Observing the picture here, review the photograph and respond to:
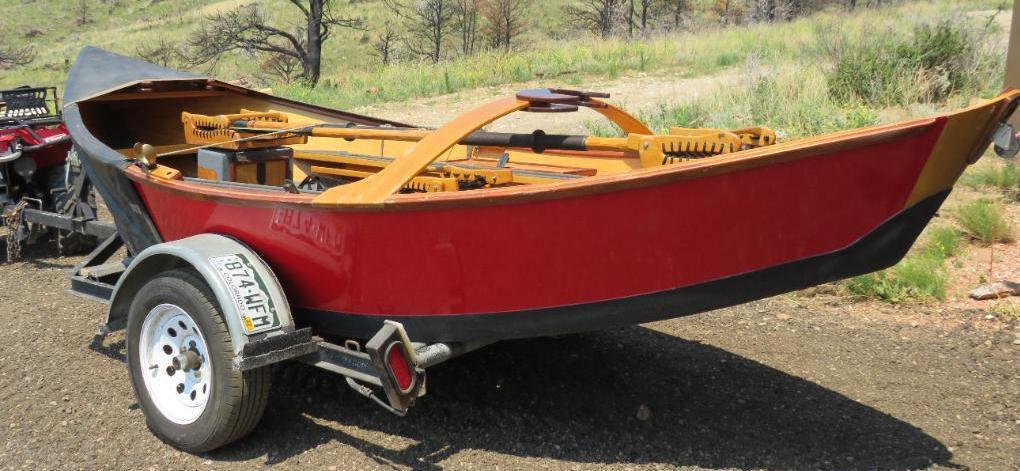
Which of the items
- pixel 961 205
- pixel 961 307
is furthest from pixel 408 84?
pixel 961 307

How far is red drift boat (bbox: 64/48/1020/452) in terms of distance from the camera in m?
3.01

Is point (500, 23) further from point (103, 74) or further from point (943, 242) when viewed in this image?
point (103, 74)

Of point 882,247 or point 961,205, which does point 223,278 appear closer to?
point 882,247

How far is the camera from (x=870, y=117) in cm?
801

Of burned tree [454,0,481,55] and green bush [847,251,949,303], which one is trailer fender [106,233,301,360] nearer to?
green bush [847,251,949,303]

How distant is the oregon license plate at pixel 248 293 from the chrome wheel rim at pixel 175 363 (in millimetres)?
299

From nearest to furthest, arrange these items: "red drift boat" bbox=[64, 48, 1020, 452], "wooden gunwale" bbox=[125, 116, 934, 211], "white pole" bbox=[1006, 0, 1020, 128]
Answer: "wooden gunwale" bbox=[125, 116, 934, 211], "red drift boat" bbox=[64, 48, 1020, 452], "white pole" bbox=[1006, 0, 1020, 128]

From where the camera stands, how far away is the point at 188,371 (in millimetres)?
3854

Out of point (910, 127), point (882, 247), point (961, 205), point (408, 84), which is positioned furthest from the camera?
point (408, 84)

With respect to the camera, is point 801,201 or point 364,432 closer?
point 801,201

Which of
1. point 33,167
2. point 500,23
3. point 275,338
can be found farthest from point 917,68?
point 500,23

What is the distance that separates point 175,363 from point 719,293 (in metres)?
2.36

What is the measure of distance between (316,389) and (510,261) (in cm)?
171

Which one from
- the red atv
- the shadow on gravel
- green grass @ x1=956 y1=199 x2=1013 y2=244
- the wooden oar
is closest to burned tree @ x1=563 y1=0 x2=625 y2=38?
the red atv
